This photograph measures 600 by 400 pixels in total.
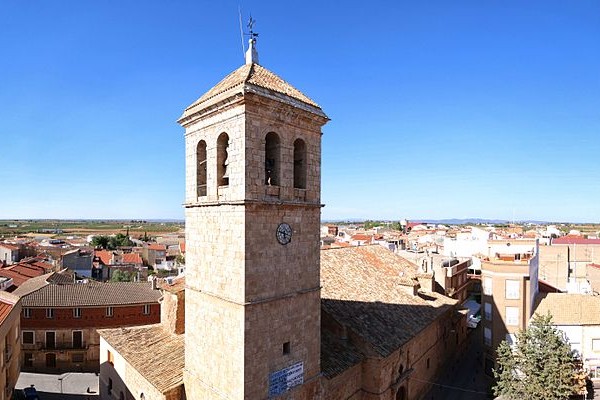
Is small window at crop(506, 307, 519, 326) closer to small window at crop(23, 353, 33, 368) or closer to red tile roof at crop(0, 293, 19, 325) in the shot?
red tile roof at crop(0, 293, 19, 325)

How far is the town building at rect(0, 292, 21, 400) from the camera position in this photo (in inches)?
798

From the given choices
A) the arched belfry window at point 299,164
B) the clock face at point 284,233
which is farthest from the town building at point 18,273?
the clock face at point 284,233

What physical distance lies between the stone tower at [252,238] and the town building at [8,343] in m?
12.2

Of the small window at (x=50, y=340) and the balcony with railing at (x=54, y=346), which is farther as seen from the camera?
the small window at (x=50, y=340)

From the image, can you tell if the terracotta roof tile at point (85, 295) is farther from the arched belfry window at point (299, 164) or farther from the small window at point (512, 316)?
the small window at point (512, 316)

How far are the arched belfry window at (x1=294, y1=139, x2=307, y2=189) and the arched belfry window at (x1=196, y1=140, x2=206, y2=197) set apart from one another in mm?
3621

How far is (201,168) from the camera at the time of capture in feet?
50.1

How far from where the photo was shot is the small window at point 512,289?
91.8 feet

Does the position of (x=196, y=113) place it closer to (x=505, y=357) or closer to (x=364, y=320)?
(x=364, y=320)

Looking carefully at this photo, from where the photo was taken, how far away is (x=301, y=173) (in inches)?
603

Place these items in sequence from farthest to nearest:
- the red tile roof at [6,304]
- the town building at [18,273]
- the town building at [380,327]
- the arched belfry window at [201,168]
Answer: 1. the town building at [18,273]
2. the red tile roof at [6,304]
3. the town building at [380,327]
4. the arched belfry window at [201,168]

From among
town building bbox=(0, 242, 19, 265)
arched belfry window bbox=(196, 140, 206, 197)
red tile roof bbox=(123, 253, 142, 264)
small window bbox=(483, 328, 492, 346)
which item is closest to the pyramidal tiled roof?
arched belfry window bbox=(196, 140, 206, 197)

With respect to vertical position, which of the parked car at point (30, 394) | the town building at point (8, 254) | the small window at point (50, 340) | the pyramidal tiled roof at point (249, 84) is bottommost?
the parked car at point (30, 394)

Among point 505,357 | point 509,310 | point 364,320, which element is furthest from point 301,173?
point 509,310
